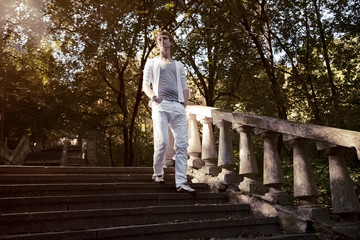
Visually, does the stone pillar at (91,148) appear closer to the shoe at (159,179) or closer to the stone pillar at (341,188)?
the shoe at (159,179)

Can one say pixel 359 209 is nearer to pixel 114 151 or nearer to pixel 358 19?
pixel 358 19

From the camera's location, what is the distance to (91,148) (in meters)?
16.6

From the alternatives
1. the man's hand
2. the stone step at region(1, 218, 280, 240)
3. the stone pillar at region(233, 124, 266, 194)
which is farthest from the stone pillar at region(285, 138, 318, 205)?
the man's hand

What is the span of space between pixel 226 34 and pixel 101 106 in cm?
1193

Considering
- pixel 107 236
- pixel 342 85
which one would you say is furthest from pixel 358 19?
pixel 107 236

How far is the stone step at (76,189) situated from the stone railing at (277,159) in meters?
1.07

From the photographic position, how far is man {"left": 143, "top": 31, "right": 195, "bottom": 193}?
4.72m

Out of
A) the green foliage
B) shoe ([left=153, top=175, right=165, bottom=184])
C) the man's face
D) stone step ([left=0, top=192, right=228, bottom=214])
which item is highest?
the green foliage

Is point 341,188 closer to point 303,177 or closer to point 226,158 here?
point 303,177

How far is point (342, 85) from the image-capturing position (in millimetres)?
8836

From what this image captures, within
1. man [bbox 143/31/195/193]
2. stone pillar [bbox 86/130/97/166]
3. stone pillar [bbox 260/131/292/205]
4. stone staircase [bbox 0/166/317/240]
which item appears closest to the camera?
stone staircase [bbox 0/166/317/240]

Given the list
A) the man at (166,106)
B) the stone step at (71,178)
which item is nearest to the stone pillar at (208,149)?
the stone step at (71,178)

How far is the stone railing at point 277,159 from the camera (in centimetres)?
318

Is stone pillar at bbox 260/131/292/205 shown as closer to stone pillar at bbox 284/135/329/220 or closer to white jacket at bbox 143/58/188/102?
stone pillar at bbox 284/135/329/220
